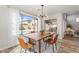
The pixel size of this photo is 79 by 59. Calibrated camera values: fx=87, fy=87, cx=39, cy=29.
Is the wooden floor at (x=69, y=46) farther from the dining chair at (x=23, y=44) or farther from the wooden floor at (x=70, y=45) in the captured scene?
the dining chair at (x=23, y=44)

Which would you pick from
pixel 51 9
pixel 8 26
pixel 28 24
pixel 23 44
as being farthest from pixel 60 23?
pixel 8 26

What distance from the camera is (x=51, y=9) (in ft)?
5.52

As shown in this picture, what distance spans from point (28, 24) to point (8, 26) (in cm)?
38

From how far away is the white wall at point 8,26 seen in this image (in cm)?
159

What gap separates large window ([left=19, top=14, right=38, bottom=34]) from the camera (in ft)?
5.60

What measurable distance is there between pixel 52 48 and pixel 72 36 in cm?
46

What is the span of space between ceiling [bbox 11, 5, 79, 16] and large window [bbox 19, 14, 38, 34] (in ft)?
0.42

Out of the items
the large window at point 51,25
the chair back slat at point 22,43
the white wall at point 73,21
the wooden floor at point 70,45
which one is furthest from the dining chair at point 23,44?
the white wall at point 73,21

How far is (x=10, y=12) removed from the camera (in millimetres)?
1633

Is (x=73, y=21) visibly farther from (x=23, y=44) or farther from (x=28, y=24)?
(x=23, y=44)

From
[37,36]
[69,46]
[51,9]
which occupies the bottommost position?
[69,46]

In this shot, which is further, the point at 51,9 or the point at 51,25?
the point at 51,25

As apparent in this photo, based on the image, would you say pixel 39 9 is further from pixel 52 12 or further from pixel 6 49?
pixel 6 49
